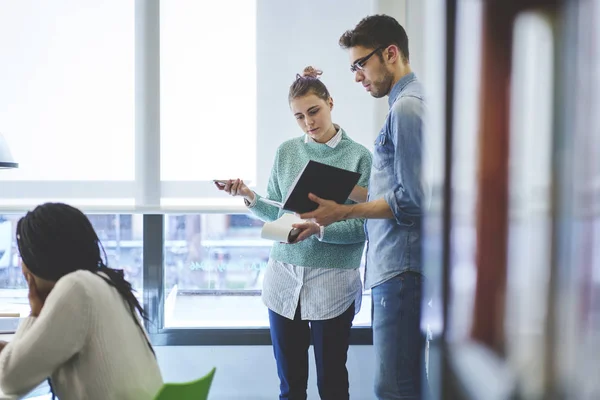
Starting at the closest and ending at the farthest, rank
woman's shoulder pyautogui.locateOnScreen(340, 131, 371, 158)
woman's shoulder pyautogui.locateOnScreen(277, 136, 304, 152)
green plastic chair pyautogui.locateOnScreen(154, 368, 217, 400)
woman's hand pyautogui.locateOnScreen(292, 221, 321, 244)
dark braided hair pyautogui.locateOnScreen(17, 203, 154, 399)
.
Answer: green plastic chair pyautogui.locateOnScreen(154, 368, 217, 400) → dark braided hair pyautogui.locateOnScreen(17, 203, 154, 399) → woman's hand pyautogui.locateOnScreen(292, 221, 321, 244) → woman's shoulder pyautogui.locateOnScreen(340, 131, 371, 158) → woman's shoulder pyautogui.locateOnScreen(277, 136, 304, 152)

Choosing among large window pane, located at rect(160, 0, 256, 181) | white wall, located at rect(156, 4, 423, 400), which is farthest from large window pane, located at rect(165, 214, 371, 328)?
white wall, located at rect(156, 4, 423, 400)

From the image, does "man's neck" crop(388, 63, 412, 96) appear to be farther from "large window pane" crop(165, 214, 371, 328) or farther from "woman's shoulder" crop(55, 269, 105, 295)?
"large window pane" crop(165, 214, 371, 328)

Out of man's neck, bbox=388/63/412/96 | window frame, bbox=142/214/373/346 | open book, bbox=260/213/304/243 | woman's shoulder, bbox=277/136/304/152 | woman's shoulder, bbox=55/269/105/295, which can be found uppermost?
man's neck, bbox=388/63/412/96

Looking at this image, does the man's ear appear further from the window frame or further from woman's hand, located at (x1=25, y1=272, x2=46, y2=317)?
the window frame

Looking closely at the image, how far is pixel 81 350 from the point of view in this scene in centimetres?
121

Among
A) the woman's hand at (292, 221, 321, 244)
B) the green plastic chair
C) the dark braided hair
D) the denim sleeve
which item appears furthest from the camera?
the woman's hand at (292, 221, 321, 244)

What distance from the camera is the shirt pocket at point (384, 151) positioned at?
5.36ft

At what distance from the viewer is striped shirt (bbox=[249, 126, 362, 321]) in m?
2.03

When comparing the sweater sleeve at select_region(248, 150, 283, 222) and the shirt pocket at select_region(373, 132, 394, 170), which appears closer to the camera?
the shirt pocket at select_region(373, 132, 394, 170)

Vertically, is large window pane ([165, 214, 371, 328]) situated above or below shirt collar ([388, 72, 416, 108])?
below

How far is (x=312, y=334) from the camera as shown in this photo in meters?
2.10

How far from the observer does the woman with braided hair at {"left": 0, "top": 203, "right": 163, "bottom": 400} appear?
1.17 m

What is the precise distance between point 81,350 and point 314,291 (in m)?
0.98

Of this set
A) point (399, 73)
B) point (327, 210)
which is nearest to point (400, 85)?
point (399, 73)
